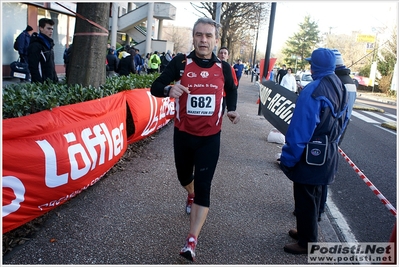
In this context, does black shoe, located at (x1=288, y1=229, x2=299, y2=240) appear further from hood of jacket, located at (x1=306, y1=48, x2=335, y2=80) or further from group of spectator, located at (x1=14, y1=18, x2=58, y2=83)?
group of spectator, located at (x1=14, y1=18, x2=58, y2=83)

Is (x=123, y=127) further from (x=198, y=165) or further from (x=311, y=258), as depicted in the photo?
(x=311, y=258)

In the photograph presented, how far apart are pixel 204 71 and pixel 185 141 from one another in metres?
0.67

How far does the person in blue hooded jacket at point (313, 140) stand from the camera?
3.24 meters

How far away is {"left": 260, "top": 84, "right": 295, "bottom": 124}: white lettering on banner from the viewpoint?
5438 millimetres

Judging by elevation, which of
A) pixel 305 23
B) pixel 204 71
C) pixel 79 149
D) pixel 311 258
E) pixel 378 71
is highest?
pixel 305 23

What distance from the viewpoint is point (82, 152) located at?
13.7ft

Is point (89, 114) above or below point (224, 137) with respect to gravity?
above

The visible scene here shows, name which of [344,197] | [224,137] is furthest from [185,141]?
[224,137]

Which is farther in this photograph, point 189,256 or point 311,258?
point 311,258

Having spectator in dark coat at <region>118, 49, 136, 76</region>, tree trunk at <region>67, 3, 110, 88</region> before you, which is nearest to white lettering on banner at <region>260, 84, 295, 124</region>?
tree trunk at <region>67, 3, 110, 88</region>

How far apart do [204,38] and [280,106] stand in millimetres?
2583

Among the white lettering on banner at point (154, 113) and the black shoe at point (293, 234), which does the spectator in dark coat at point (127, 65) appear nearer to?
the white lettering on banner at point (154, 113)

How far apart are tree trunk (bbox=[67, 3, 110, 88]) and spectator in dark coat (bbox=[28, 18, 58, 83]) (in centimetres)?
73

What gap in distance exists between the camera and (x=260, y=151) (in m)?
7.71
